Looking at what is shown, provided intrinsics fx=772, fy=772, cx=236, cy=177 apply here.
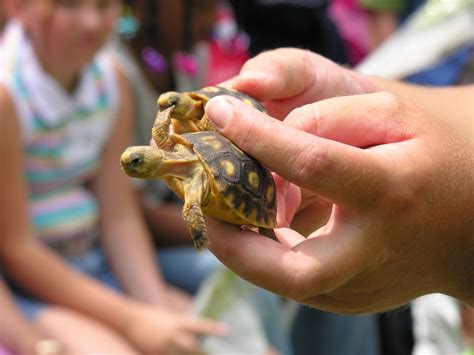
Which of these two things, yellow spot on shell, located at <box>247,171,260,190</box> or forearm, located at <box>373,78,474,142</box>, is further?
forearm, located at <box>373,78,474,142</box>

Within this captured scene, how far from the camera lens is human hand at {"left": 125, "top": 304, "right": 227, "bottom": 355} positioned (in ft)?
6.37

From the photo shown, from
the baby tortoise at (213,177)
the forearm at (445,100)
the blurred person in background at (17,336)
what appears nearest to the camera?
the baby tortoise at (213,177)

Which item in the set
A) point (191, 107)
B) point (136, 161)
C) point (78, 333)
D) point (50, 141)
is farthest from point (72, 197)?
point (136, 161)

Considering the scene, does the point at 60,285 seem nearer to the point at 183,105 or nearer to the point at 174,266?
the point at 174,266

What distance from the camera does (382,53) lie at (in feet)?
7.98

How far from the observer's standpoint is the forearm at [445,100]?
1.22 metres

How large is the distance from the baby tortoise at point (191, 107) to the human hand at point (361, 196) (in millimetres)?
143

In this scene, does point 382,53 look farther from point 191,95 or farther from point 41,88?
point 191,95

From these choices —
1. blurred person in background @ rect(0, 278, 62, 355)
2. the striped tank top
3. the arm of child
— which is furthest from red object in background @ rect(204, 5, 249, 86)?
blurred person in background @ rect(0, 278, 62, 355)

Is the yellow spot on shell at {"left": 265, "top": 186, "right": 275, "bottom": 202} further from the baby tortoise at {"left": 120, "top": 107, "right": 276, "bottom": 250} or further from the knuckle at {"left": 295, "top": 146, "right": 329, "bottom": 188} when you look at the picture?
the knuckle at {"left": 295, "top": 146, "right": 329, "bottom": 188}

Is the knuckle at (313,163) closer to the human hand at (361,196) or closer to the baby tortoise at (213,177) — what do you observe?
the human hand at (361,196)

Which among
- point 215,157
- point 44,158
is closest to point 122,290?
point 44,158

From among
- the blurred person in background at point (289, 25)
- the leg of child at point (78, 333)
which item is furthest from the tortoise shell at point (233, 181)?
the blurred person in background at point (289, 25)

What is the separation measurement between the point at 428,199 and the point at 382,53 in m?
1.59
